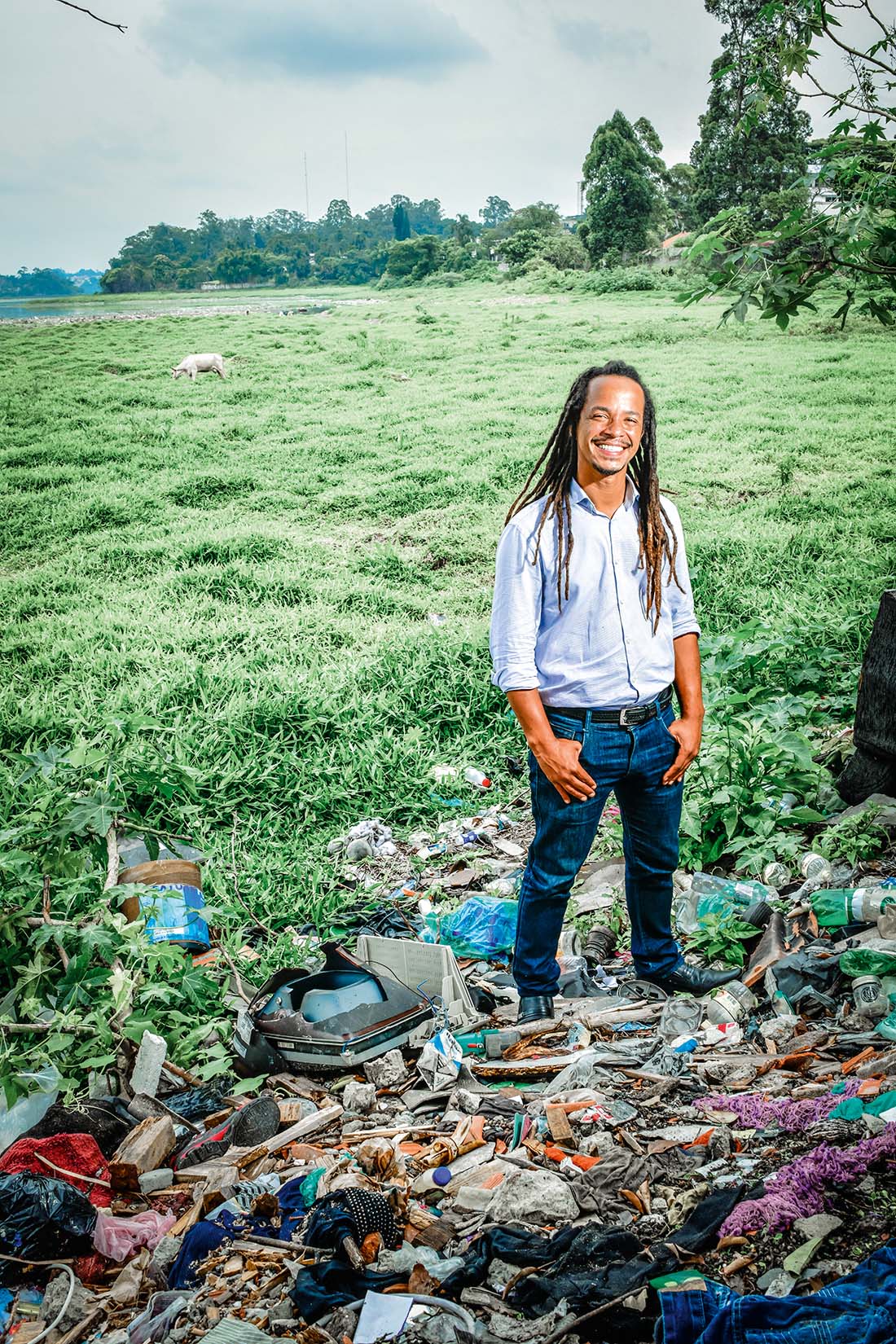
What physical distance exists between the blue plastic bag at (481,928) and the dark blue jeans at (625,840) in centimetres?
72

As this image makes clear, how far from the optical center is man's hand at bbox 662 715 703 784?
8.13 feet

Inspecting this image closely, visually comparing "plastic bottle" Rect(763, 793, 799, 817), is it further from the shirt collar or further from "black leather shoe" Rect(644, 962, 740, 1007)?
the shirt collar

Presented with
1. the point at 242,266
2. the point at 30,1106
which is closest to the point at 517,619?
the point at 30,1106

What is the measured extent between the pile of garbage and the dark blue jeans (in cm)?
18

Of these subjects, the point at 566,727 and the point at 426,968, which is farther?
the point at 426,968

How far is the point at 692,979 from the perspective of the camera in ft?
9.09

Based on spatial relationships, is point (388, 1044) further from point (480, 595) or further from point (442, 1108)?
point (480, 595)

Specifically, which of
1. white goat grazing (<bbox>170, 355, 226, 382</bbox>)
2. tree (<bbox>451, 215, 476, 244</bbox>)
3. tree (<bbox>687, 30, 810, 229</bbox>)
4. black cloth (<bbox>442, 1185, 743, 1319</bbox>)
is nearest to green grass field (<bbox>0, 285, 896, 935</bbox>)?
white goat grazing (<bbox>170, 355, 226, 382</bbox>)

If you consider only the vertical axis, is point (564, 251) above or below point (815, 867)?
above

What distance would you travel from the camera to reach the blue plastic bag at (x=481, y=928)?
3.42 meters

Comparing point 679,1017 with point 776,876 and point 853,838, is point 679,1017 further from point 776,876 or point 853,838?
point 853,838

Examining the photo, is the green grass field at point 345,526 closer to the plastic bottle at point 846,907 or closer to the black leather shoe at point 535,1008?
the black leather shoe at point 535,1008

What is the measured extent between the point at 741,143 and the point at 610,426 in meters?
6.53

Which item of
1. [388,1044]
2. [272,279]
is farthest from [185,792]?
[272,279]
